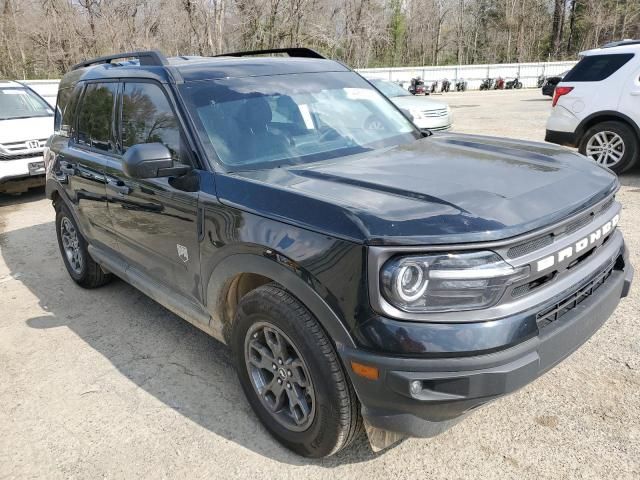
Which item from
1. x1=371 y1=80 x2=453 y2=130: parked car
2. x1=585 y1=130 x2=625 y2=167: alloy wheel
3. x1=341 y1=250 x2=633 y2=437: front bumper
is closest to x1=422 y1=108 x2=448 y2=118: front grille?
x1=371 y1=80 x2=453 y2=130: parked car

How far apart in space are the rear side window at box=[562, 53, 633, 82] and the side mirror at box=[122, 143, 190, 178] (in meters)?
7.22

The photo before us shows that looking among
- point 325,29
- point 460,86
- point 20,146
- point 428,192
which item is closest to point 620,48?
point 428,192

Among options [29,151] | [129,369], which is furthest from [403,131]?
[29,151]

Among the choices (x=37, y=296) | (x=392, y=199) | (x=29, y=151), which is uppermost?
(x=392, y=199)

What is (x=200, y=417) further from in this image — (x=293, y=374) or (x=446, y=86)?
(x=446, y=86)

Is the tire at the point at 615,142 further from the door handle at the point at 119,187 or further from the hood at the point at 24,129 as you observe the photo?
the hood at the point at 24,129

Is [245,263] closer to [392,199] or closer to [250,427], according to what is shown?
[392,199]

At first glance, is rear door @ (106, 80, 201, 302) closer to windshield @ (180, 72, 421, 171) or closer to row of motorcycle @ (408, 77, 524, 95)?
windshield @ (180, 72, 421, 171)

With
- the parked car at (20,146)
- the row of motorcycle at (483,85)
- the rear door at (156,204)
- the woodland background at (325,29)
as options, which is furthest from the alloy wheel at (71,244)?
the row of motorcycle at (483,85)

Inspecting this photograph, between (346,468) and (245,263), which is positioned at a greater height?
(245,263)

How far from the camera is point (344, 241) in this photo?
6.72 feet

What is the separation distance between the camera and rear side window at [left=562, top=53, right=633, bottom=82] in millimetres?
7574

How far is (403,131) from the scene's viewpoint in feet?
11.8

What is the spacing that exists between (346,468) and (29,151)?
25.9ft
